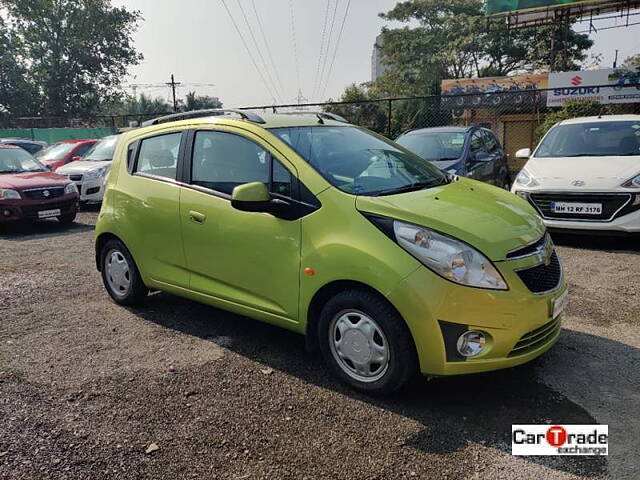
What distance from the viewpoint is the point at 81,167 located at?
454 inches

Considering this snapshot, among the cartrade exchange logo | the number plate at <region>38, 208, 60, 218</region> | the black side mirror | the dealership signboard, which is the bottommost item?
the cartrade exchange logo

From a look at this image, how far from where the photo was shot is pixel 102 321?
15.1 feet

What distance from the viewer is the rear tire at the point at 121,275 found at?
15.4 feet

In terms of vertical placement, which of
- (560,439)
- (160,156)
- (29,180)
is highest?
(160,156)

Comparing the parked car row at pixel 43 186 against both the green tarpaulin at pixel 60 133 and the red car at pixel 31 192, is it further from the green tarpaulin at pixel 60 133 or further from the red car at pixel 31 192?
the green tarpaulin at pixel 60 133

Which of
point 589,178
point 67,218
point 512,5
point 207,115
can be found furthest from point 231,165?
point 512,5

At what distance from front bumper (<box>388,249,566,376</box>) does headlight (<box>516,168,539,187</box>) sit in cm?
429

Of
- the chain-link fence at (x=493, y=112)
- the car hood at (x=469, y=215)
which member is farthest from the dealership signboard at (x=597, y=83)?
→ the car hood at (x=469, y=215)

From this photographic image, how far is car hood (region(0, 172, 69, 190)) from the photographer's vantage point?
9.12m

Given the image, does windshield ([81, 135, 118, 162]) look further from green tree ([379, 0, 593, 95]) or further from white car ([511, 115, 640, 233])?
green tree ([379, 0, 593, 95])

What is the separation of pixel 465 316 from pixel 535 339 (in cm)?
57

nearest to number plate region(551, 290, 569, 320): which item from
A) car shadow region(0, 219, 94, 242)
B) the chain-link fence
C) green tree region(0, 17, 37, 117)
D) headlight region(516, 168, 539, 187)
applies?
headlight region(516, 168, 539, 187)

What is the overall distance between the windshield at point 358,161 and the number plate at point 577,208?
10.3ft

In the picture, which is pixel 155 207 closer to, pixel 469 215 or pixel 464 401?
pixel 469 215
